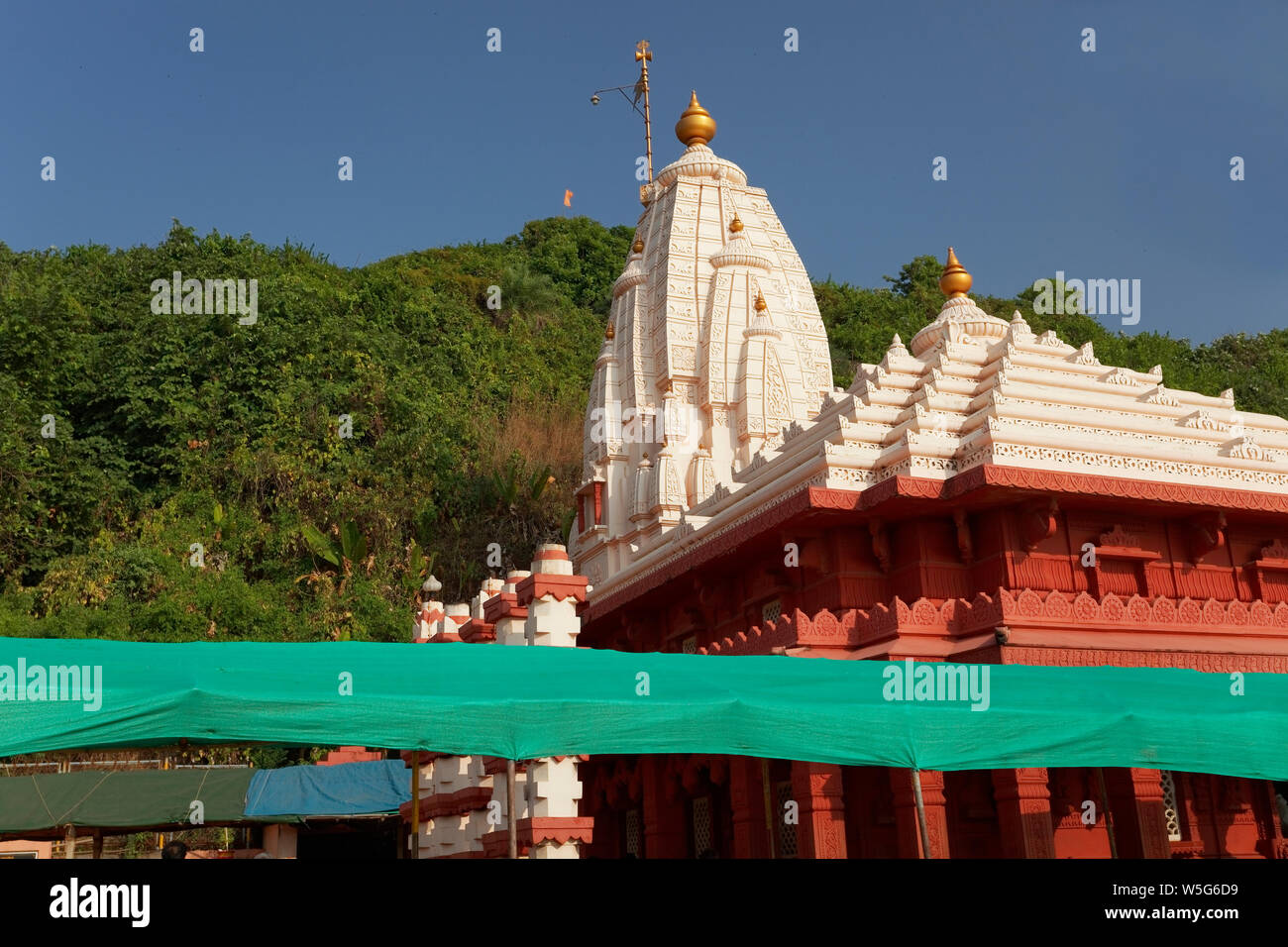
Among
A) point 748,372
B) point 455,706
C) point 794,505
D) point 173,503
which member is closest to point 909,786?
point 794,505

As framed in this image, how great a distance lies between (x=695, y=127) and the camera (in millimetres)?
29719

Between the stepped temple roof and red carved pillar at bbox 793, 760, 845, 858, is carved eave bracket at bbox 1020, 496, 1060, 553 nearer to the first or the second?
the stepped temple roof

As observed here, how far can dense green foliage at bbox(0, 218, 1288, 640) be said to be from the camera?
27469 mm

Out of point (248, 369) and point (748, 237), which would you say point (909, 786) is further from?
point (248, 369)

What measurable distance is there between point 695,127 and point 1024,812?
22.7 metres

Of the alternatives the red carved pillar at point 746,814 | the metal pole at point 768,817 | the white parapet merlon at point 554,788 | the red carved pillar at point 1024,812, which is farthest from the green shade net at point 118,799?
the red carved pillar at point 1024,812

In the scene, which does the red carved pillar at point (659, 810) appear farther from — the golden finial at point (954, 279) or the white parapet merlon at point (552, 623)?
the golden finial at point (954, 279)

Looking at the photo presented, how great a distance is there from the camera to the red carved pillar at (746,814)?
1184cm

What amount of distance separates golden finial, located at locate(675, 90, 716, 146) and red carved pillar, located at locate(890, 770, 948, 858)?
21979mm

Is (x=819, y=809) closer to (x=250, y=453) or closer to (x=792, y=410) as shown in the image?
(x=792, y=410)

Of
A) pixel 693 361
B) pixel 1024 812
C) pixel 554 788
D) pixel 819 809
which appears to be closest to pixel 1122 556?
pixel 1024 812

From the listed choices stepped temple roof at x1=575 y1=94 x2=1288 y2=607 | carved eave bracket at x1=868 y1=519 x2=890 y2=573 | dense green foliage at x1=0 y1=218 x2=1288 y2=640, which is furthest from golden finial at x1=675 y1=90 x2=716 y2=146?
carved eave bracket at x1=868 y1=519 x2=890 y2=573

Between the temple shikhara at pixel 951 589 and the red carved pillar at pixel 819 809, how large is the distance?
0.03 meters
